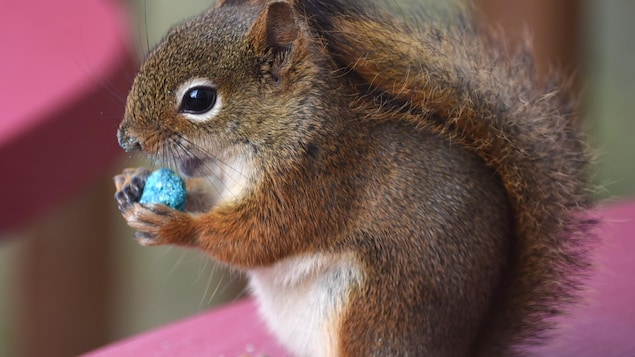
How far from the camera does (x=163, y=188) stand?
5.08 feet

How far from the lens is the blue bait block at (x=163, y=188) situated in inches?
60.8

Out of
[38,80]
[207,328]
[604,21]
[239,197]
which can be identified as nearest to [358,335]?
[239,197]

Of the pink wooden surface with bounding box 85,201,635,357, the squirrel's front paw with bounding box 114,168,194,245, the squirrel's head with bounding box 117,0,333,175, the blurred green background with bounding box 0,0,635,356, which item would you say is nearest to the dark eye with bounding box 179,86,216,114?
the squirrel's head with bounding box 117,0,333,175

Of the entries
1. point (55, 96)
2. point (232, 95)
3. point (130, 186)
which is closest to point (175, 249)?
point (55, 96)

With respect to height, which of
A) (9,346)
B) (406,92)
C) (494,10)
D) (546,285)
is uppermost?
(494,10)

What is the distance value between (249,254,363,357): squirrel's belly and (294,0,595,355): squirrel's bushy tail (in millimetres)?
221

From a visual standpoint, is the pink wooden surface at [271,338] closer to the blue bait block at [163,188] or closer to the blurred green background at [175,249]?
the blue bait block at [163,188]

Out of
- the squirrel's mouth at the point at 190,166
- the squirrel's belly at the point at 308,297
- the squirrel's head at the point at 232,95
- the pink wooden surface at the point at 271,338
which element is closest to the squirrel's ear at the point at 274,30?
the squirrel's head at the point at 232,95

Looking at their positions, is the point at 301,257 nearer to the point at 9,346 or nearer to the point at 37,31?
the point at 37,31

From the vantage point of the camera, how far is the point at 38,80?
1.87 m

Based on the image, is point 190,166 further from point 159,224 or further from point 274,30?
point 274,30

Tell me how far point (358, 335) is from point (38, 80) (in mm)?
750

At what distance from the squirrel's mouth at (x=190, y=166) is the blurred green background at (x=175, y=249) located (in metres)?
1.96

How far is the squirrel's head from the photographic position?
150 centimetres
